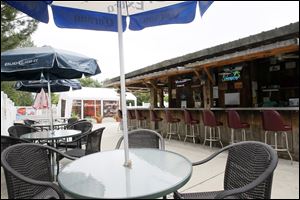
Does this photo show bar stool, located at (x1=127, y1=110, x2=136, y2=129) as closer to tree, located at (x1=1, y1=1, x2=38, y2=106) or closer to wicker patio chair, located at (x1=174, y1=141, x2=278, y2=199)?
tree, located at (x1=1, y1=1, x2=38, y2=106)

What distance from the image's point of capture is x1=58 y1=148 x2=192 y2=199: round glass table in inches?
53.1

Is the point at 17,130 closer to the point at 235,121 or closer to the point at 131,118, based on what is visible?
the point at 235,121

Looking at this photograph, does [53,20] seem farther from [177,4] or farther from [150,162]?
[150,162]

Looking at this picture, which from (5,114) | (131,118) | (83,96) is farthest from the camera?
(83,96)

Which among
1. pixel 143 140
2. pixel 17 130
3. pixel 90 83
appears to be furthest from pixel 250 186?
pixel 90 83

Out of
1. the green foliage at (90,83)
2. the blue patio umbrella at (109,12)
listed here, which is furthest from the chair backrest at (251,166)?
the green foliage at (90,83)

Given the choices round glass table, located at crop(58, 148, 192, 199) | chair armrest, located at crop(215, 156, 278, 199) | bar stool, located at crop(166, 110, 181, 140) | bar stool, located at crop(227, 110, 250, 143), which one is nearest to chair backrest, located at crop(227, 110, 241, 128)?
bar stool, located at crop(227, 110, 250, 143)

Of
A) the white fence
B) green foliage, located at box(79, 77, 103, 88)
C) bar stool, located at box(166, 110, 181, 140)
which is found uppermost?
green foliage, located at box(79, 77, 103, 88)

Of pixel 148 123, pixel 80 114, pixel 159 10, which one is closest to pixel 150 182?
pixel 159 10

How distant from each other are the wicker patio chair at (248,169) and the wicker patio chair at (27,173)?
101 centimetres

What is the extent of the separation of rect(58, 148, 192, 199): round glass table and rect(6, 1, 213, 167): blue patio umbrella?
3.99 ft

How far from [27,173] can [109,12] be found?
174 cm

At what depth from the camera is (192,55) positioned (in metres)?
7.46

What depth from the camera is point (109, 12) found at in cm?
259
